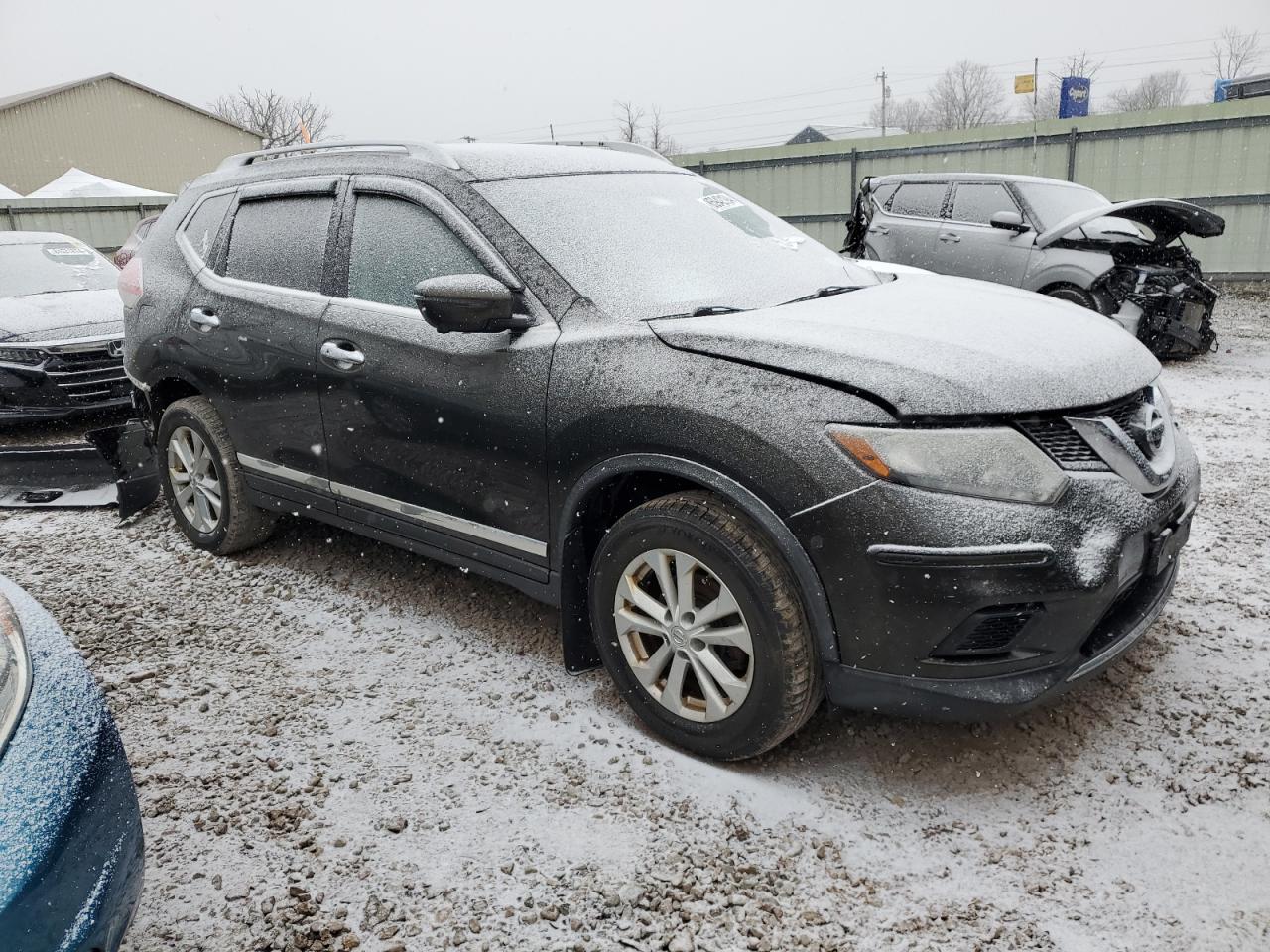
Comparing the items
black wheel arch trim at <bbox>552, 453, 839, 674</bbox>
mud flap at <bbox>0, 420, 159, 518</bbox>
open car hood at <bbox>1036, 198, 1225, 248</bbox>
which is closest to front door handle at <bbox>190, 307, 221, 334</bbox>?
mud flap at <bbox>0, 420, 159, 518</bbox>

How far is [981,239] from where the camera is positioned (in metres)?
8.94

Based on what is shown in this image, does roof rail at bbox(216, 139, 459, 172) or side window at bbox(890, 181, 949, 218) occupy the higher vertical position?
roof rail at bbox(216, 139, 459, 172)

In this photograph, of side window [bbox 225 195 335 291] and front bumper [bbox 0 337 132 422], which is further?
front bumper [bbox 0 337 132 422]

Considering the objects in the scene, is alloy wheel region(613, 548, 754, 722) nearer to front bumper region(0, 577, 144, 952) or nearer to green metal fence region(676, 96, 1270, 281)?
front bumper region(0, 577, 144, 952)

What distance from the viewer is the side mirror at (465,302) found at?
9.13 ft

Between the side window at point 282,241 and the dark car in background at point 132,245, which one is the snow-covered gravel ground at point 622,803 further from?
the dark car in background at point 132,245

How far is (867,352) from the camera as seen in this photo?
2414mm

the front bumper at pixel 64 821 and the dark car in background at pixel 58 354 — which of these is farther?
the dark car in background at pixel 58 354

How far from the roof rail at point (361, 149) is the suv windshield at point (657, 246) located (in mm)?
278

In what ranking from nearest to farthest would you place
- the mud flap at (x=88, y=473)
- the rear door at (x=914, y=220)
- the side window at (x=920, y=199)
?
the mud flap at (x=88, y=473) < the rear door at (x=914, y=220) < the side window at (x=920, y=199)

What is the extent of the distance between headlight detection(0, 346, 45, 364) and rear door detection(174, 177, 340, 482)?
346 centimetres

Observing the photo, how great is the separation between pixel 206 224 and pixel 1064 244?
7067mm

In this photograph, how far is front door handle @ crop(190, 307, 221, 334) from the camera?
13.1ft

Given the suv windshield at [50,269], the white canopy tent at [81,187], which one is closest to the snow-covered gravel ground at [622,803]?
the suv windshield at [50,269]
